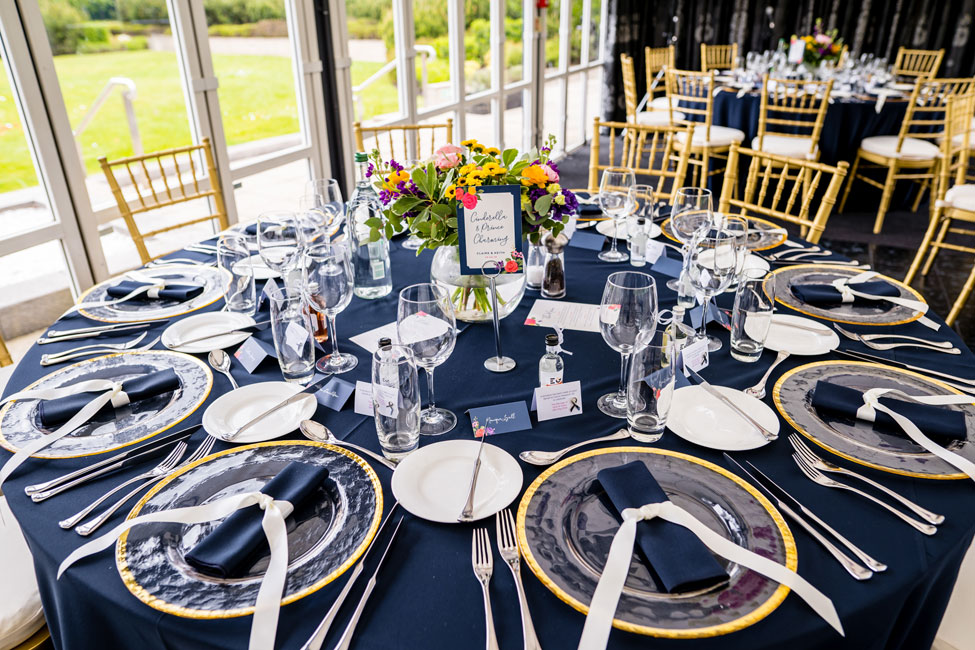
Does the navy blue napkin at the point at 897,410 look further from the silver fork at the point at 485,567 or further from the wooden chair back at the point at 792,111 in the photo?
the wooden chair back at the point at 792,111

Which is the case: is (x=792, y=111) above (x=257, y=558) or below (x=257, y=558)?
above

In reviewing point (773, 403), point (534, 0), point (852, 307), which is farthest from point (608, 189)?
point (534, 0)

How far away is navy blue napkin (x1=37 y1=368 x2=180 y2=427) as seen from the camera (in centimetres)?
112

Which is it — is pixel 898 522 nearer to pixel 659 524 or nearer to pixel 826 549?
pixel 826 549

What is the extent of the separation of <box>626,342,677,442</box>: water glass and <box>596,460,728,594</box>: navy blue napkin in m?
0.13

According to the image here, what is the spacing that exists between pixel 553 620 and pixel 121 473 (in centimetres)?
72

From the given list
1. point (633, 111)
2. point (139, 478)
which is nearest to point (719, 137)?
point (633, 111)

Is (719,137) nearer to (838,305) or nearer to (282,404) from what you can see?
(838,305)

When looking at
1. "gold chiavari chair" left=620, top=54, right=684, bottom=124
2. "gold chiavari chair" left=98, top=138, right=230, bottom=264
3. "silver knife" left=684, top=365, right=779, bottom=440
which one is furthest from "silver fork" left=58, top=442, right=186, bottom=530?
"gold chiavari chair" left=620, top=54, right=684, bottom=124

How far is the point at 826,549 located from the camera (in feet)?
2.75

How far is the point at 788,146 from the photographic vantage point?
14.5 feet

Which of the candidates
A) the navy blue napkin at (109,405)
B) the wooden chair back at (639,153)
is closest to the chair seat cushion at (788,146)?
the wooden chair back at (639,153)

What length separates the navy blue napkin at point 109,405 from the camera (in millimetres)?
1116

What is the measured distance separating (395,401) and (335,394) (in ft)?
0.79
